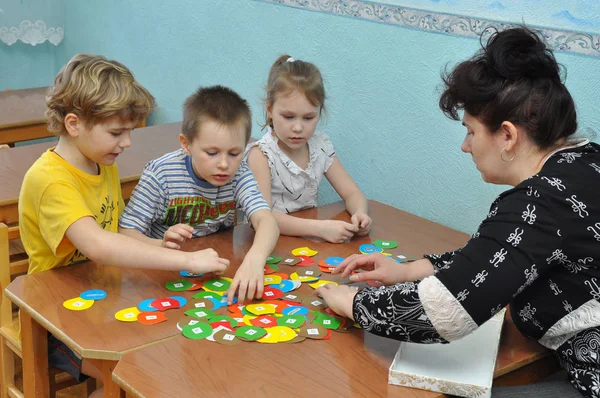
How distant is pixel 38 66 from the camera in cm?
489

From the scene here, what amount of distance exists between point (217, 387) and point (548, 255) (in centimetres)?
73

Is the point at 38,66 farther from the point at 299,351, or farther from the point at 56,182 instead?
the point at 299,351

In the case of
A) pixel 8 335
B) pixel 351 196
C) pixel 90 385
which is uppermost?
pixel 351 196

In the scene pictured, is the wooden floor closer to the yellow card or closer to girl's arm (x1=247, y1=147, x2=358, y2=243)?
girl's arm (x1=247, y1=147, x2=358, y2=243)

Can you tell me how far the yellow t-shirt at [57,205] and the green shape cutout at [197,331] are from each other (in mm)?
507

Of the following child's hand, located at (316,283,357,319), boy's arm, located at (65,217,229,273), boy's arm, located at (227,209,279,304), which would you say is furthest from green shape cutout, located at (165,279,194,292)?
child's hand, located at (316,283,357,319)

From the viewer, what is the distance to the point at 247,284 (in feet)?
6.36

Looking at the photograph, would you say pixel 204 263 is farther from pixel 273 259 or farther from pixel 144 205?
pixel 144 205

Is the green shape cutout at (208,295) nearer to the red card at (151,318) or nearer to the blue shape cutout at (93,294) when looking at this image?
the red card at (151,318)

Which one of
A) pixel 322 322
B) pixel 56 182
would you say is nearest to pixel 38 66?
pixel 56 182

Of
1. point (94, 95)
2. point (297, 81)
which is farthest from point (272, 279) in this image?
point (297, 81)

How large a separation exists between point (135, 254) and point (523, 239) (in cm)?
100

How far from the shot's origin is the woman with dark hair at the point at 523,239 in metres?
1.58

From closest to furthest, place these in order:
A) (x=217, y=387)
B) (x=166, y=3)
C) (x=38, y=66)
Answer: (x=217, y=387)
(x=166, y=3)
(x=38, y=66)
